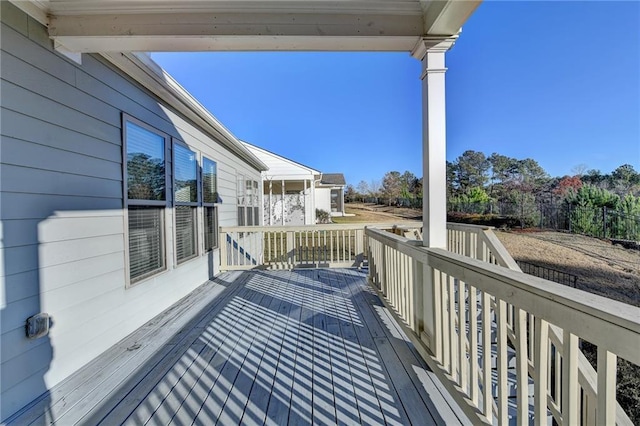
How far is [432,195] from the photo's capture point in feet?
7.11

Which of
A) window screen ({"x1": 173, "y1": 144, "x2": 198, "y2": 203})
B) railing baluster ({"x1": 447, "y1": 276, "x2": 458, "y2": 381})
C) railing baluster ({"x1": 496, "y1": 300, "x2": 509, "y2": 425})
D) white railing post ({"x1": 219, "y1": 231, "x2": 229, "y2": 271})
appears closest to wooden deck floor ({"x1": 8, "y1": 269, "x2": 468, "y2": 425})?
railing baluster ({"x1": 447, "y1": 276, "x2": 458, "y2": 381})

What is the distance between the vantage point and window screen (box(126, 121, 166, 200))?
9.31ft

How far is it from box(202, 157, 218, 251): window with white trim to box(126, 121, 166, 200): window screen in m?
1.20

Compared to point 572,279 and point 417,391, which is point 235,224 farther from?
point 572,279

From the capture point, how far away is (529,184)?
14734mm

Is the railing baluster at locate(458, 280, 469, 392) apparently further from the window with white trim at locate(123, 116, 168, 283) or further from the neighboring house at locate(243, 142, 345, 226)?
the neighboring house at locate(243, 142, 345, 226)

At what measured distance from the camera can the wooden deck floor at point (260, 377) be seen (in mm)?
1661

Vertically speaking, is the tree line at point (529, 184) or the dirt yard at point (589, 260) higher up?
the tree line at point (529, 184)

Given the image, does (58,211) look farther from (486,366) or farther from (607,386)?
(607,386)

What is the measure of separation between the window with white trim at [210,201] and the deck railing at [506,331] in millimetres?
3077

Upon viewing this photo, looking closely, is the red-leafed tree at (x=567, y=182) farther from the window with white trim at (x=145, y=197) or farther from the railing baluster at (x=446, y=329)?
the window with white trim at (x=145, y=197)

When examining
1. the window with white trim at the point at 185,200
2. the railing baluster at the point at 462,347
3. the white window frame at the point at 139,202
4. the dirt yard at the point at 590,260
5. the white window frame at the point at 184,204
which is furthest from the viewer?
the dirt yard at the point at 590,260

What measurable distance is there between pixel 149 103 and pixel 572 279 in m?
8.68

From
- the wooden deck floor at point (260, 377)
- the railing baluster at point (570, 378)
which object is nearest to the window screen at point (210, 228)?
the wooden deck floor at point (260, 377)
